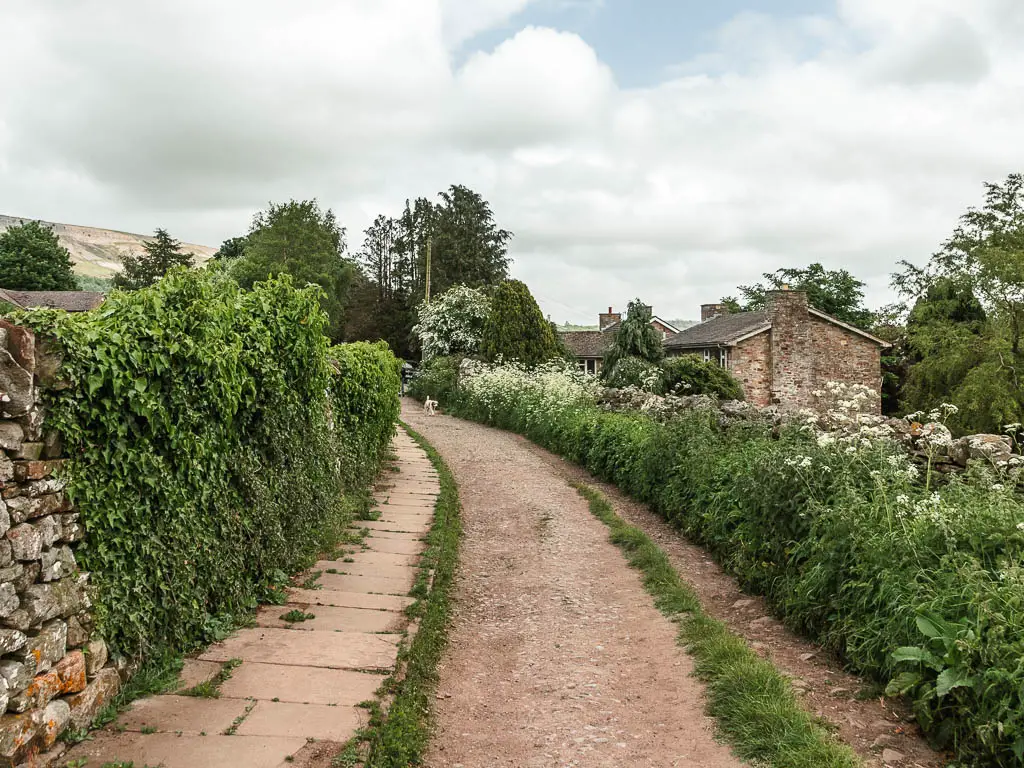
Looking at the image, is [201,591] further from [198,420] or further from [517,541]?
[517,541]

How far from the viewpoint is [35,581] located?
9.70ft

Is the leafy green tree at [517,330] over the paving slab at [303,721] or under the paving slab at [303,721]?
over

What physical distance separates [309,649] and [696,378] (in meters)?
20.4

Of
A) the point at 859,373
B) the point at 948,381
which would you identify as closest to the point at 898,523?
the point at 948,381

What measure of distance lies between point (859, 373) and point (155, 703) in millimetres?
31896

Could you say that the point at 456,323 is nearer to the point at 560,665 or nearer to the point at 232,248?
the point at 560,665

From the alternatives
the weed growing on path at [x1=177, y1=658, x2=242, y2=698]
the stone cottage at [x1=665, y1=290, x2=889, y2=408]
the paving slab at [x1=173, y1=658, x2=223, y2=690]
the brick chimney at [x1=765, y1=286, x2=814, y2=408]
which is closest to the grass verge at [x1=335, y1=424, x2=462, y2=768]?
the weed growing on path at [x1=177, y1=658, x2=242, y2=698]

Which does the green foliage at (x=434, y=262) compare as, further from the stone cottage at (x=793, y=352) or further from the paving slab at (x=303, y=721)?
the paving slab at (x=303, y=721)

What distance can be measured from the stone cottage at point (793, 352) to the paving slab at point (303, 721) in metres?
27.7

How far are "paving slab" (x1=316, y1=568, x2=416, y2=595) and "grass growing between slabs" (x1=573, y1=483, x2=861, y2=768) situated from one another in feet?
6.97

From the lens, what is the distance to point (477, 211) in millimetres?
50562

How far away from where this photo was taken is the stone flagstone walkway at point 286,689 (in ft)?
10.4

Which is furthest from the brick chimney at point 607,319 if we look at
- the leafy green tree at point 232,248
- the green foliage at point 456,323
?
the leafy green tree at point 232,248

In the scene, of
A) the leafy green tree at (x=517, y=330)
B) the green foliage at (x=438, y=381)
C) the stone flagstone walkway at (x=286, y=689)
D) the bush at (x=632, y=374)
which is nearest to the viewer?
the stone flagstone walkway at (x=286, y=689)
